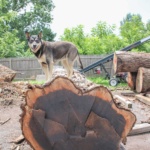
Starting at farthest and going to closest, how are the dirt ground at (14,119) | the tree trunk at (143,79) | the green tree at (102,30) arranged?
the green tree at (102,30), the tree trunk at (143,79), the dirt ground at (14,119)

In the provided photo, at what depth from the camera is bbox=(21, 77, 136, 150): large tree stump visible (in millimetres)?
2121

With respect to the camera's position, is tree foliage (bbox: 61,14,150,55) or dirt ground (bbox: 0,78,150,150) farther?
tree foliage (bbox: 61,14,150,55)

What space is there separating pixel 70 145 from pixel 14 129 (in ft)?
5.18

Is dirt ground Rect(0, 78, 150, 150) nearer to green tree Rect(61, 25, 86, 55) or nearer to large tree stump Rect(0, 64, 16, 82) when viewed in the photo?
large tree stump Rect(0, 64, 16, 82)

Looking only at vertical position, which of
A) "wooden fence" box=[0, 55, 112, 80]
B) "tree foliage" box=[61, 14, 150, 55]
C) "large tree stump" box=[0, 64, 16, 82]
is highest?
"tree foliage" box=[61, 14, 150, 55]

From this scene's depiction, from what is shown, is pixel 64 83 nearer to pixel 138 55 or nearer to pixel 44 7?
pixel 138 55

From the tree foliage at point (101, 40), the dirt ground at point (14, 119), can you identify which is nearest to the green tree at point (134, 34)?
the tree foliage at point (101, 40)

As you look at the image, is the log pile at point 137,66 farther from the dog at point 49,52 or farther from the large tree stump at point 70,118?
the large tree stump at point 70,118

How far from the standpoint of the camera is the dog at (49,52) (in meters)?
5.77

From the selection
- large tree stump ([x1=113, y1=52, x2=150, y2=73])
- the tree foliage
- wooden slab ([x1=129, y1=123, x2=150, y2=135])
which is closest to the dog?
large tree stump ([x1=113, y1=52, x2=150, y2=73])

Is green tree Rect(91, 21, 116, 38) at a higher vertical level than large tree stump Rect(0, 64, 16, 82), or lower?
higher

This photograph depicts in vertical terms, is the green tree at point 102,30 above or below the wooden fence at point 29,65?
above

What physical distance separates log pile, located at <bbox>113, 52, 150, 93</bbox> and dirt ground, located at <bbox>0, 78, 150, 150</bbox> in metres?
0.43

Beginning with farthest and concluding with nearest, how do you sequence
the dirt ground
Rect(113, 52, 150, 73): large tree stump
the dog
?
Rect(113, 52, 150, 73): large tree stump
the dog
the dirt ground
